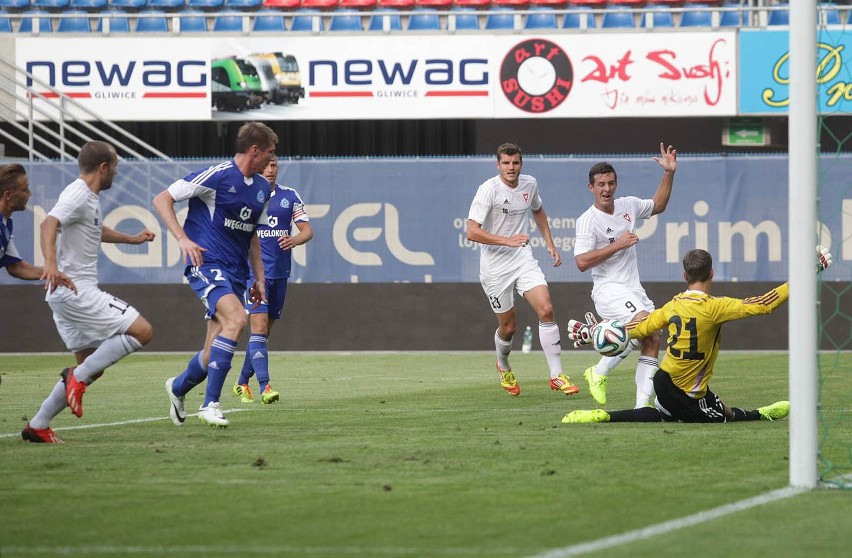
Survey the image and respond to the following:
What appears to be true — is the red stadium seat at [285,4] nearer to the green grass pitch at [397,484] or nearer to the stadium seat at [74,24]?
the stadium seat at [74,24]

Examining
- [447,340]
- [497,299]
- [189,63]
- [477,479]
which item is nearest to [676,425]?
[477,479]

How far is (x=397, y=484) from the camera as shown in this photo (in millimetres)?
6340

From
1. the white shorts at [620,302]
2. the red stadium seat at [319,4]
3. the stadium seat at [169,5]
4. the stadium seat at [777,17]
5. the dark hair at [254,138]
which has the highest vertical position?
the stadium seat at [169,5]

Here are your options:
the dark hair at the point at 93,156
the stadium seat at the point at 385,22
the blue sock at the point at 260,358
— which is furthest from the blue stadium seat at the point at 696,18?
the dark hair at the point at 93,156

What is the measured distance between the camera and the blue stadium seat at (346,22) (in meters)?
24.9

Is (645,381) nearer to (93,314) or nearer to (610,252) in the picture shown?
(610,252)

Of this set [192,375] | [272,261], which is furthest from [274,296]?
[192,375]

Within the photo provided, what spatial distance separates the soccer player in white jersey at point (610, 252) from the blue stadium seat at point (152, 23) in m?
15.5

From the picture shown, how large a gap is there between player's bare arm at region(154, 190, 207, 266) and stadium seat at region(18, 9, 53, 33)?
686 inches

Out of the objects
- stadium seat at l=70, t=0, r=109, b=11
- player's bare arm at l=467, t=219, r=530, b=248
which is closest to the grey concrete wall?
player's bare arm at l=467, t=219, r=530, b=248

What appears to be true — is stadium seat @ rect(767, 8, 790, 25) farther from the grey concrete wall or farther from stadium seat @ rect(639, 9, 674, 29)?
the grey concrete wall

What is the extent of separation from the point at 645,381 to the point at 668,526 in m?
4.94

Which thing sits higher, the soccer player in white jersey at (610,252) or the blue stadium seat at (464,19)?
the blue stadium seat at (464,19)

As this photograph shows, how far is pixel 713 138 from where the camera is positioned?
25.8 meters
